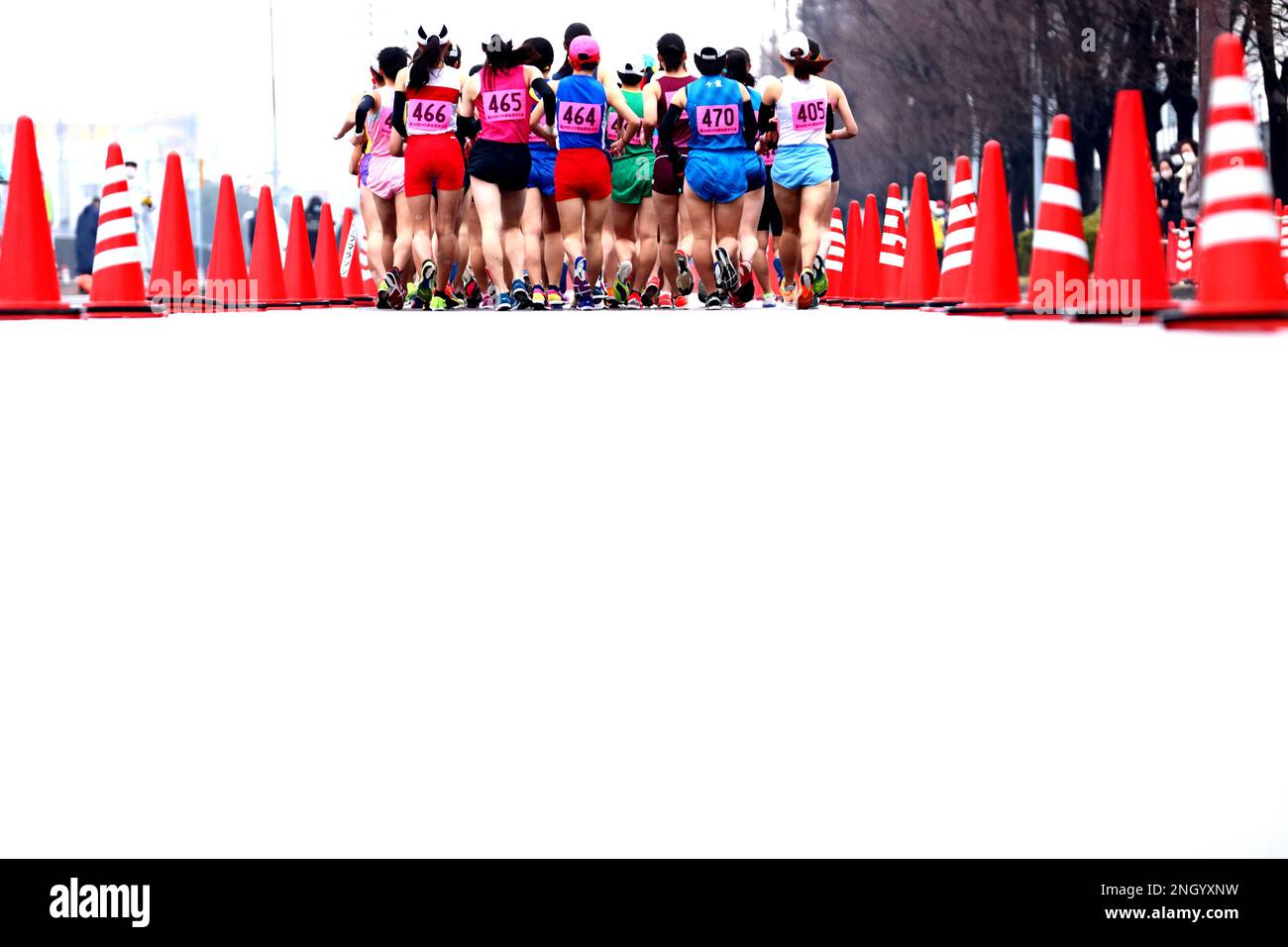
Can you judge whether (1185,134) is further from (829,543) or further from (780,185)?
(829,543)

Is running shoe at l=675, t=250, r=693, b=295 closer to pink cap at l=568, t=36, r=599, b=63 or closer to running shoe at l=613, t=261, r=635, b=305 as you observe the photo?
running shoe at l=613, t=261, r=635, b=305

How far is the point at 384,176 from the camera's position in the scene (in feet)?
61.4

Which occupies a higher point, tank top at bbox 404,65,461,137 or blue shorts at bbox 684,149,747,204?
tank top at bbox 404,65,461,137

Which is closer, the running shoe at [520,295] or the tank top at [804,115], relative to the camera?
the tank top at [804,115]

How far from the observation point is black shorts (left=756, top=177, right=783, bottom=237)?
61.6 feet

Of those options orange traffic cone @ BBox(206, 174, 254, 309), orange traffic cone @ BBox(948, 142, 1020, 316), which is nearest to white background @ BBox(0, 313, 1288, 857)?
orange traffic cone @ BBox(948, 142, 1020, 316)

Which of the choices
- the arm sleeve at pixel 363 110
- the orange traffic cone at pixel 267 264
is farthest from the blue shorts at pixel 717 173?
the orange traffic cone at pixel 267 264

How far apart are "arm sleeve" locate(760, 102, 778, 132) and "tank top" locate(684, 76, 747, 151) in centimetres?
52

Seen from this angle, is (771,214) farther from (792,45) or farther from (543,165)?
(543,165)

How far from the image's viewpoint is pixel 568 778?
2957mm

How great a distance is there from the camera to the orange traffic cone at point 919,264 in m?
18.6

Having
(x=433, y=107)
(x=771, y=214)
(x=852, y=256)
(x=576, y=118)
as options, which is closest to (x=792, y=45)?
(x=771, y=214)

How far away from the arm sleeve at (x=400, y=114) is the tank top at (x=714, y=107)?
214 centimetres

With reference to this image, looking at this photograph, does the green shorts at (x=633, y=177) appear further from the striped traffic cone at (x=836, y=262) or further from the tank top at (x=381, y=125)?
the striped traffic cone at (x=836, y=262)
